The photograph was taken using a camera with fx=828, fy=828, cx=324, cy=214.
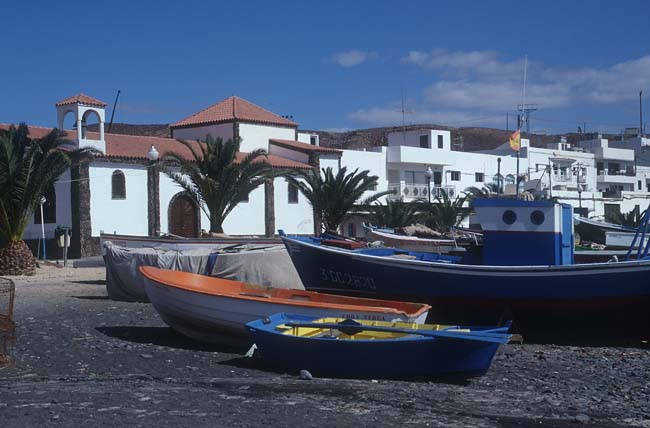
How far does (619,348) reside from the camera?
14.6m

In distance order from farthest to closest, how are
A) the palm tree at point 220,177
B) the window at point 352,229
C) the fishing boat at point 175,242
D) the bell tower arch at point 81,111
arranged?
the window at point 352,229, the bell tower arch at point 81,111, the palm tree at point 220,177, the fishing boat at point 175,242

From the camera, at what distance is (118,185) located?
36812 millimetres

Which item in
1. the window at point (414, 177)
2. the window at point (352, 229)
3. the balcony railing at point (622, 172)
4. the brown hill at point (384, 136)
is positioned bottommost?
the window at point (352, 229)

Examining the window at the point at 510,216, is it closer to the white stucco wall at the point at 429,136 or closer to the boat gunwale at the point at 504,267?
the boat gunwale at the point at 504,267

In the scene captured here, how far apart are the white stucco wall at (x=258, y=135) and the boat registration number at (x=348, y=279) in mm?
28328

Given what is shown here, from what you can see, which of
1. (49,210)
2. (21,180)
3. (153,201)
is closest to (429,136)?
(153,201)

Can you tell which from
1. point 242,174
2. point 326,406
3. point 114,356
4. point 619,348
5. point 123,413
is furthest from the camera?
point 242,174

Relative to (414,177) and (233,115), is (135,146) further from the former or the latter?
(414,177)

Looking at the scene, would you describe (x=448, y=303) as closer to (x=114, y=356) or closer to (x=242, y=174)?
(x=114, y=356)

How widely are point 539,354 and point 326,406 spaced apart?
5562 mm

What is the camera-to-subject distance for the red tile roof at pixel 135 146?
3666 cm

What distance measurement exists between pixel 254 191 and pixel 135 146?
6.52 metres

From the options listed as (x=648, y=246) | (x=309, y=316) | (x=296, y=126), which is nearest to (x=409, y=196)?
(x=296, y=126)

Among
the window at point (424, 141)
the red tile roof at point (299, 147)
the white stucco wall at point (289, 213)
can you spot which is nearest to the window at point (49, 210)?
the white stucco wall at point (289, 213)
